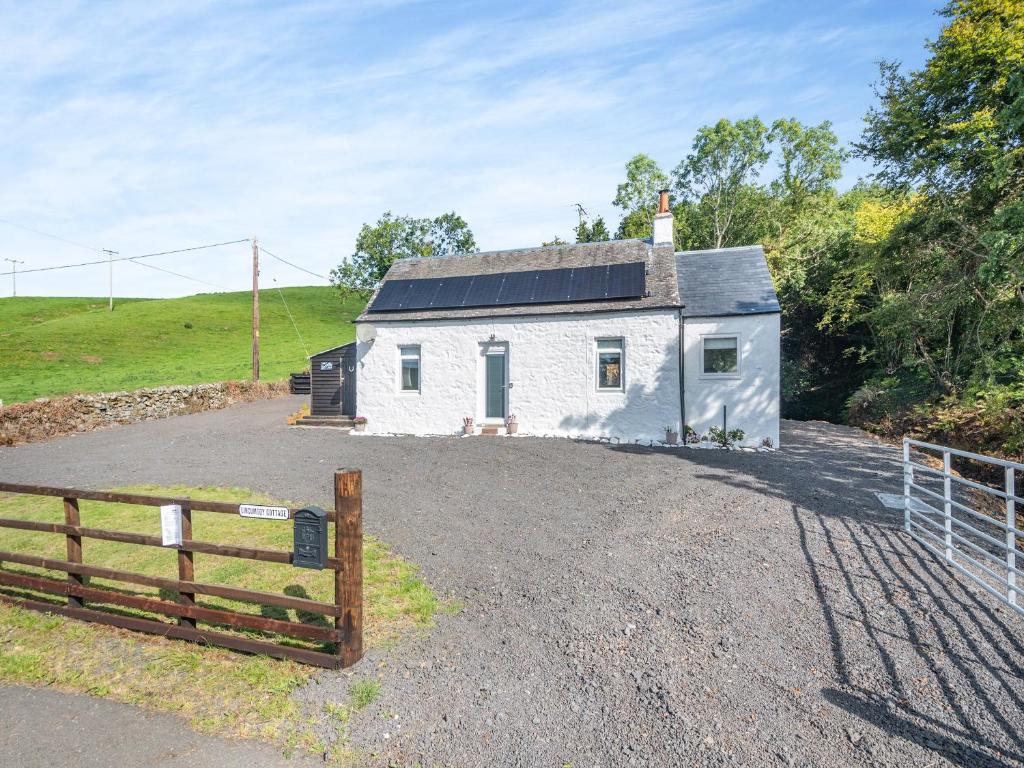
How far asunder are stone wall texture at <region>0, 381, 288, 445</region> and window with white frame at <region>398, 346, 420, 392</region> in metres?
10.5

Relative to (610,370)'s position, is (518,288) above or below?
above

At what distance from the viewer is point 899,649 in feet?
13.2

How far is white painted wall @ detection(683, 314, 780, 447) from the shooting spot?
46.0ft

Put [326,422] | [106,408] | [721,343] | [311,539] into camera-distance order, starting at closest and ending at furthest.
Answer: [311,539] < [721,343] < [106,408] < [326,422]

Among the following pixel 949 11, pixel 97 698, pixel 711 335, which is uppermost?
pixel 949 11

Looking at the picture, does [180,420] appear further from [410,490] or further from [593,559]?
[593,559]

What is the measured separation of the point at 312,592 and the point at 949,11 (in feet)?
66.3

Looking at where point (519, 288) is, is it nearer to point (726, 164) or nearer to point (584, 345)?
point (584, 345)

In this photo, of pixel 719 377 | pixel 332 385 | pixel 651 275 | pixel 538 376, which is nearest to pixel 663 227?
pixel 651 275

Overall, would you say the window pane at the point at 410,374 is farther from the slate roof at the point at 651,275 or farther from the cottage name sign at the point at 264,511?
the cottage name sign at the point at 264,511

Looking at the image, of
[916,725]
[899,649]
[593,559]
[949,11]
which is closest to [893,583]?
[899,649]

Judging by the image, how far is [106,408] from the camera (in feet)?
60.6

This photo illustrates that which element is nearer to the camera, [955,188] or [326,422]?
[955,188]

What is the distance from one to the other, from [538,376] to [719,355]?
5061 millimetres
